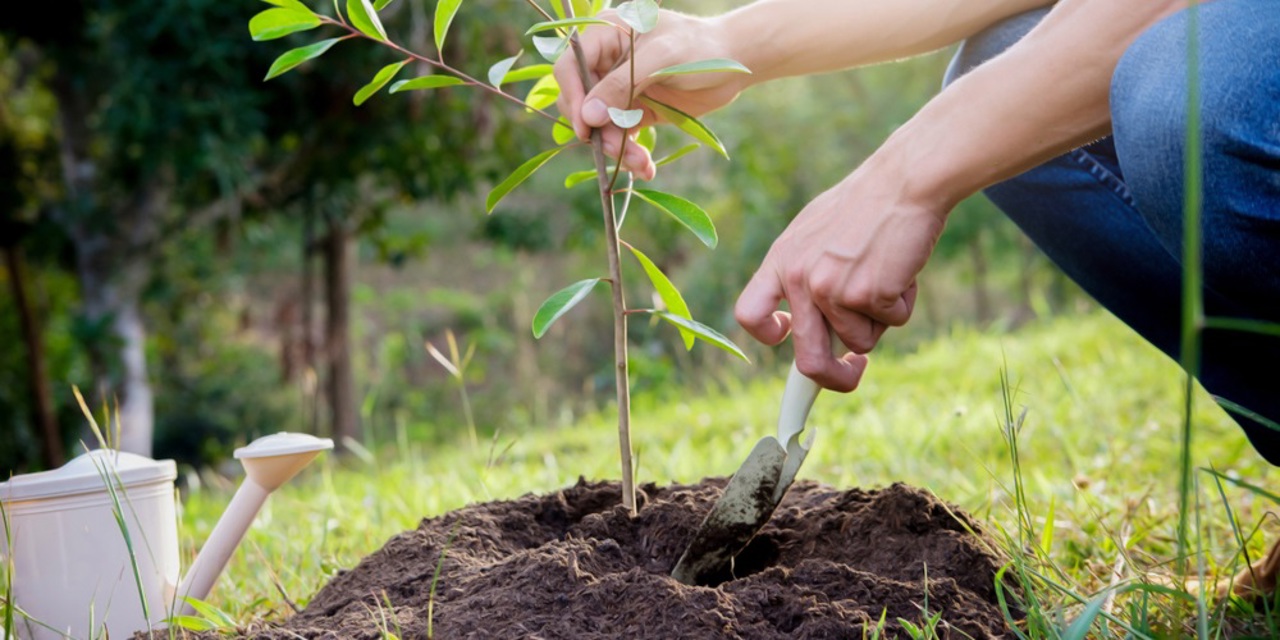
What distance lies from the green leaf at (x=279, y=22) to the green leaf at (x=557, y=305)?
43cm

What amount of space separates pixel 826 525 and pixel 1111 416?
192 centimetres

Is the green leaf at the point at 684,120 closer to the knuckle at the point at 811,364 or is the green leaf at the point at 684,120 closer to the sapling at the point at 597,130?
the sapling at the point at 597,130

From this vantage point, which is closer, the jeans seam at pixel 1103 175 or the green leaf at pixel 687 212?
the green leaf at pixel 687 212

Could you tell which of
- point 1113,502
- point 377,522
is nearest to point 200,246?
point 377,522

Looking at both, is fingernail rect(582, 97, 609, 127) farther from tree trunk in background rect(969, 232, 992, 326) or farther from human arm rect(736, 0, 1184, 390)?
tree trunk in background rect(969, 232, 992, 326)

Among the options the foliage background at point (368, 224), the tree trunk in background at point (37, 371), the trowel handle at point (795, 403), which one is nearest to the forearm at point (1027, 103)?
the trowel handle at point (795, 403)

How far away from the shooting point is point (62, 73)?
5.88m

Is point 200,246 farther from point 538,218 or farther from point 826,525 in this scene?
point 826,525

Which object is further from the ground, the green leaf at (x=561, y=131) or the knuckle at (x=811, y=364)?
the green leaf at (x=561, y=131)

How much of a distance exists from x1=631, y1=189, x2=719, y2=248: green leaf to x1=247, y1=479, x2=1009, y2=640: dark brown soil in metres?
0.34

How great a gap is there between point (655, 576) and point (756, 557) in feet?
0.84

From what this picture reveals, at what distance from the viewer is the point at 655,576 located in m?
1.07

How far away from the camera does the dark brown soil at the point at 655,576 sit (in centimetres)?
102

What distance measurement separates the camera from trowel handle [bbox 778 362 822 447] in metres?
1.15
